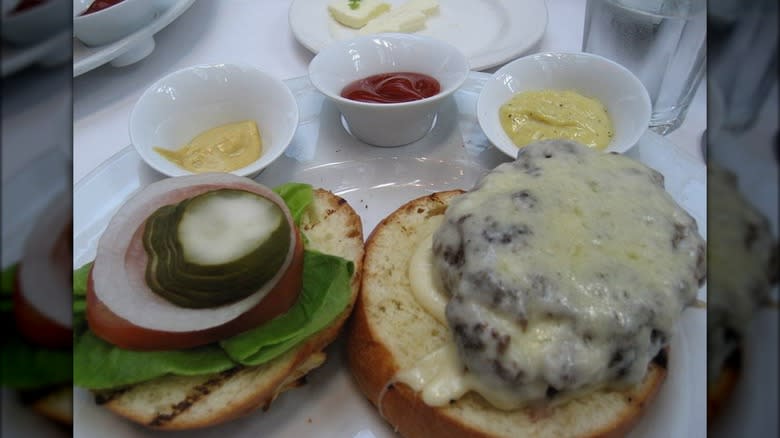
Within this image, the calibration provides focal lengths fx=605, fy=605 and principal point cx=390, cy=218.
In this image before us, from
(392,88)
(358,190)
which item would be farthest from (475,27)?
(358,190)

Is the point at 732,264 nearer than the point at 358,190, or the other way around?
the point at 732,264

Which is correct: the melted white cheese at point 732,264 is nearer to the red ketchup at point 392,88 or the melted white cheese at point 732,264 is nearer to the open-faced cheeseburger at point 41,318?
the open-faced cheeseburger at point 41,318

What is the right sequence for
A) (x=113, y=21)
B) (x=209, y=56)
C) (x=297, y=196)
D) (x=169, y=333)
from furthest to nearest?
(x=209, y=56) → (x=113, y=21) → (x=297, y=196) → (x=169, y=333)

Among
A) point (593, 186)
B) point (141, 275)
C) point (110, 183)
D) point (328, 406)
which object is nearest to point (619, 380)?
point (593, 186)

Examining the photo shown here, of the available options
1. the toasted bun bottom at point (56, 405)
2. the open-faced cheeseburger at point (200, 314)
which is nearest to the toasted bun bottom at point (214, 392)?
the open-faced cheeseburger at point (200, 314)

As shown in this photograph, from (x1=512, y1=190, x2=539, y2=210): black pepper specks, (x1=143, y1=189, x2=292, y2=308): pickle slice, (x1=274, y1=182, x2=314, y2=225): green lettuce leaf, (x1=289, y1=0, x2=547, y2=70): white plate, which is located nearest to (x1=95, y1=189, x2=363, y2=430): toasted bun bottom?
(x1=143, y1=189, x2=292, y2=308): pickle slice

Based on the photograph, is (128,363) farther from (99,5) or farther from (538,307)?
(99,5)
